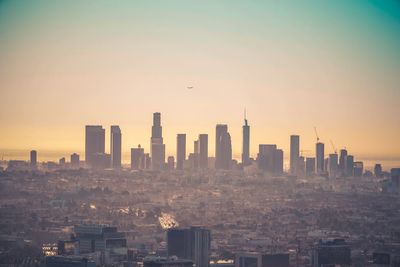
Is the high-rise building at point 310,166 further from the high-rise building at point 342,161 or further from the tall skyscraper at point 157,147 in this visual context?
the tall skyscraper at point 157,147

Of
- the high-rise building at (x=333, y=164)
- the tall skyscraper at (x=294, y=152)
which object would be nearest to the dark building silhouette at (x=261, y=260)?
the tall skyscraper at (x=294, y=152)

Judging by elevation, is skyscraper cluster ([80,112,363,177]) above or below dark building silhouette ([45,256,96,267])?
→ above

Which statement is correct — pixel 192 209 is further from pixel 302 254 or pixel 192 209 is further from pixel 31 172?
pixel 302 254

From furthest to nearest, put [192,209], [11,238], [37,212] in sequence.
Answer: [192,209], [37,212], [11,238]

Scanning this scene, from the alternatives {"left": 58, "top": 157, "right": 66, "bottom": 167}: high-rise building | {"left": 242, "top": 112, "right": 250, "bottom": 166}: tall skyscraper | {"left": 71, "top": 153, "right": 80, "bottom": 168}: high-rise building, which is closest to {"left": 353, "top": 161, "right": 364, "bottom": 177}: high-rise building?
{"left": 242, "top": 112, "right": 250, "bottom": 166}: tall skyscraper

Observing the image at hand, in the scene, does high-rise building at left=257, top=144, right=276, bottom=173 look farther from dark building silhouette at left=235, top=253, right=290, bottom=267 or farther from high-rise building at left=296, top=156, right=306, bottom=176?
dark building silhouette at left=235, top=253, right=290, bottom=267

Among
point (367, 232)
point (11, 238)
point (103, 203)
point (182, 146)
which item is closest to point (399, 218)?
point (367, 232)

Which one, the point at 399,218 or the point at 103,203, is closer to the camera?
the point at 399,218

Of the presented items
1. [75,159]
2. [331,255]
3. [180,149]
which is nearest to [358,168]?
[180,149]
